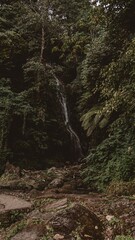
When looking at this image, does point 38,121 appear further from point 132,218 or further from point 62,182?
point 132,218

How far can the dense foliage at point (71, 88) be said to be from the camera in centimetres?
938

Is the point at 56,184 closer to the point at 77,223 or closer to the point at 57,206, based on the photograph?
the point at 57,206

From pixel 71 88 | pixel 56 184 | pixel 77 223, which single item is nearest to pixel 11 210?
pixel 77 223

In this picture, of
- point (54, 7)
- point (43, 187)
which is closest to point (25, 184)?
point (43, 187)

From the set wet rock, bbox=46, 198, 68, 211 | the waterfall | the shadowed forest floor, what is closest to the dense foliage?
the waterfall

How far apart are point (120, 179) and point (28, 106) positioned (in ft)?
25.8

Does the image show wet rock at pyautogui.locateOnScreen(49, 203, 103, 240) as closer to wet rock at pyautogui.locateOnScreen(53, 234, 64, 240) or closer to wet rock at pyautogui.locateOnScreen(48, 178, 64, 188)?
wet rock at pyautogui.locateOnScreen(53, 234, 64, 240)

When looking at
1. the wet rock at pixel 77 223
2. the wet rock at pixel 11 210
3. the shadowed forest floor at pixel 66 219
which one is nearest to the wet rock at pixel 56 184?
the shadowed forest floor at pixel 66 219

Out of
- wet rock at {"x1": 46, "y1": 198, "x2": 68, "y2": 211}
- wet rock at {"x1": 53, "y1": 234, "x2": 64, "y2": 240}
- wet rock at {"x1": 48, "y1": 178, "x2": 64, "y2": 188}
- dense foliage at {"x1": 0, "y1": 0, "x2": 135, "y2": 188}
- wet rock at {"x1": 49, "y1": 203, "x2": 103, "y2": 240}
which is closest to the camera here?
wet rock at {"x1": 53, "y1": 234, "x2": 64, "y2": 240}

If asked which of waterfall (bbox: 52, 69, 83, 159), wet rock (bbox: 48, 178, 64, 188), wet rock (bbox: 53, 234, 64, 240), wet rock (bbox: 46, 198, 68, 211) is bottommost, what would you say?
wet rock (bbox: 53, 234, 64, 240)

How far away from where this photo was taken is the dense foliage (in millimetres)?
9375

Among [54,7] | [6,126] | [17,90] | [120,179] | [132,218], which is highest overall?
[54,7]

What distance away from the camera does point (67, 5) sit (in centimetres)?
2480

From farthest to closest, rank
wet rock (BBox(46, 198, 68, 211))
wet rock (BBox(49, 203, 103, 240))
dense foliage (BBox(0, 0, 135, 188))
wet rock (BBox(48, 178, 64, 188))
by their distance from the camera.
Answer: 1. wet rock (BBox(48, 178, 64, 188))
2. dense foliage (BBox(0, 0, 135, 188))
3. wet rock (BBox(46, 198, 68, 211))
4. wet rock (BBox(49, 203, 103, 240))
